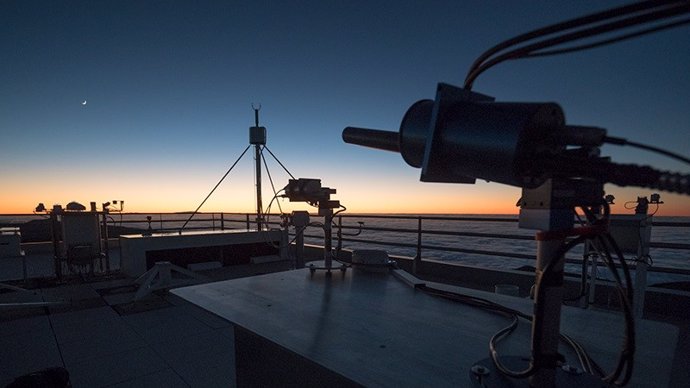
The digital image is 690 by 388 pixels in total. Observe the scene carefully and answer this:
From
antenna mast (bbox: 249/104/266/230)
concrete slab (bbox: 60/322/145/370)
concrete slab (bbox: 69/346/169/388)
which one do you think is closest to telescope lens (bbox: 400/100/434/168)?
concrete slab (bbox: 69/346/169/388)

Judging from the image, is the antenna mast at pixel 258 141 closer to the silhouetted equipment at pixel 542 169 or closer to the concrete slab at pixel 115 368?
the concrete slab at pixel 115 368

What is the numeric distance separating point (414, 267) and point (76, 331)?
365 centimetres

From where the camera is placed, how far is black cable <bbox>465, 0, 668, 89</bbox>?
32cm

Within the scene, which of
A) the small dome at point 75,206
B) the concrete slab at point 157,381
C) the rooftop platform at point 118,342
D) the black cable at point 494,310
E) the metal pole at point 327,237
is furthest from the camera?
the small dome at point 75,206

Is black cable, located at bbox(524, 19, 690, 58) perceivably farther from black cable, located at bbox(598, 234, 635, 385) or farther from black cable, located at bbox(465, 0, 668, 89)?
black cable, located at bbox(598, 234, 635, 385)

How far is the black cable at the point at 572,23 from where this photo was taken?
320 millimetres

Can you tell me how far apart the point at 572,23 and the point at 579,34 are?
0.05 ft

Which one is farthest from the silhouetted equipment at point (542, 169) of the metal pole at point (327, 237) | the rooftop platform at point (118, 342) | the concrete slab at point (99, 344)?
the concrete slab at point (99, 344)

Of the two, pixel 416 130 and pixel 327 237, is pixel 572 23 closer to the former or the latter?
pixel 416 130

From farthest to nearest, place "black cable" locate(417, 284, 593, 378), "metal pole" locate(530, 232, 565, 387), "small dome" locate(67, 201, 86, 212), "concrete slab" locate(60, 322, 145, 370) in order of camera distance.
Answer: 1. "small dome" locate(67, 201, 86, 212)
2. "concrete slab" locate(60, 322, 145, 370)
3. "black cable" locate(417, 284, 593, 378)
4. "metal pole" locate(530, 232, 565, 387)

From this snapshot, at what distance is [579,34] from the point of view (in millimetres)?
379

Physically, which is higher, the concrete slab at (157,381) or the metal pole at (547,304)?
the metal pole at (547,304)

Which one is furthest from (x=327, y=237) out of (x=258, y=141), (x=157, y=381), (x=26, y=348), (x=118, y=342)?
(x=258, y=141)

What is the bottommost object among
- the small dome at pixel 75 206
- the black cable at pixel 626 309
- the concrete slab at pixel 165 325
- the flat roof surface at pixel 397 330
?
the concrete slab at pixel 165 325
